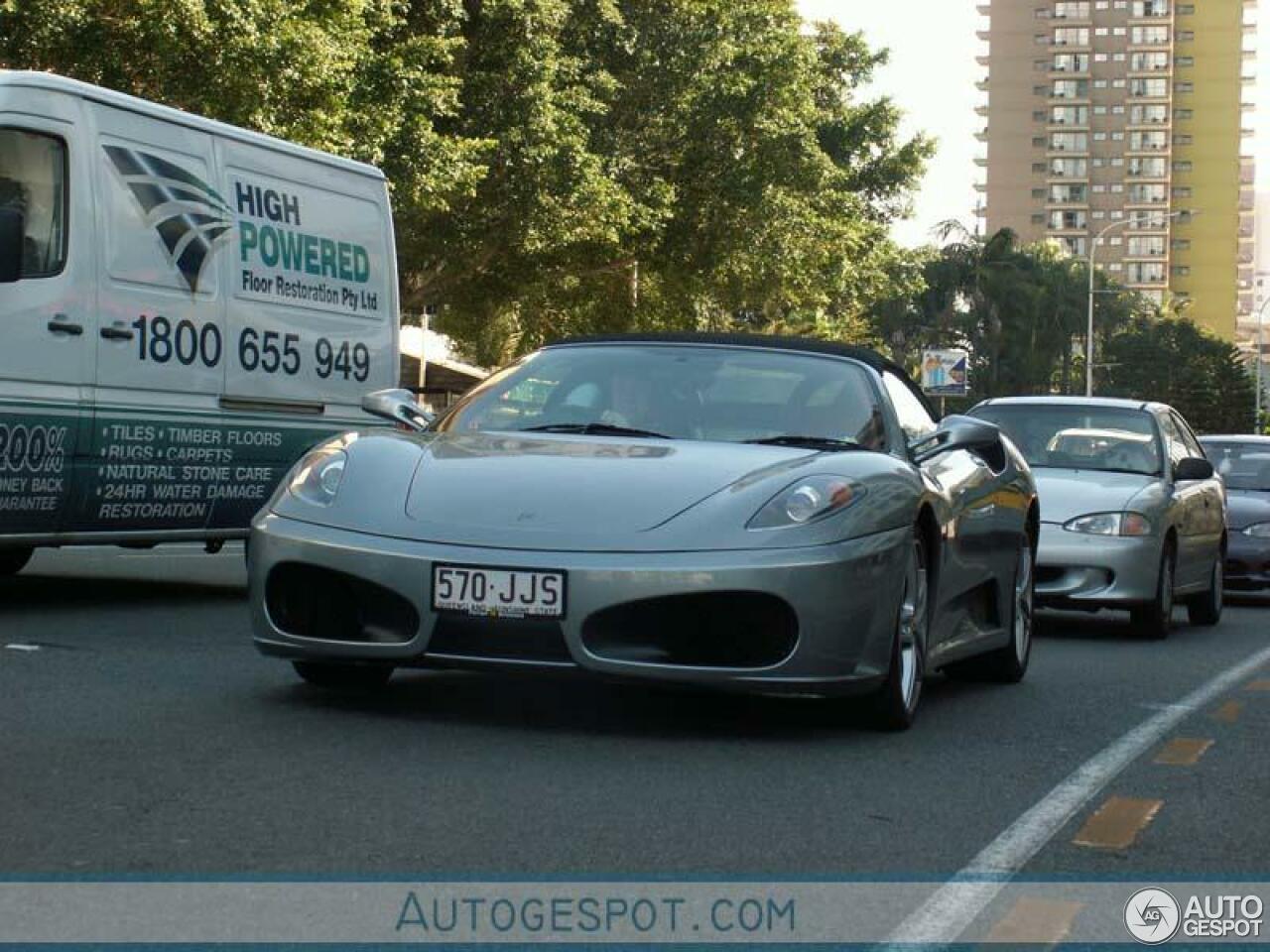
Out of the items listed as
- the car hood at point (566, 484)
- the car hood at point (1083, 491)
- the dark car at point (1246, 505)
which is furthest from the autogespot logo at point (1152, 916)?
the dark car at point (1246, 505)

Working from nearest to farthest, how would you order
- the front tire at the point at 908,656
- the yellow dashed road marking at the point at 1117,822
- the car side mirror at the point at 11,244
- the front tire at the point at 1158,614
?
the yellow dashed road marking at the point at 1117,822, the front tire at the point at 908,656, the car side mirror at the point at 11,244, the front tire at the point at 1158,614

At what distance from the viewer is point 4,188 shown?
10391mm

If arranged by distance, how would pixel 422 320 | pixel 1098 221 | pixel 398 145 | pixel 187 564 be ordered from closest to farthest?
pixel 187 564, pixel 398 145, pixel 422 320, pixel 1098 221

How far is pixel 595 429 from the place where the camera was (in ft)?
24.7

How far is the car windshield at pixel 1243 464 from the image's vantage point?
19234 mm

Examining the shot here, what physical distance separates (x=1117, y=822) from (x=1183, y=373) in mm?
101821

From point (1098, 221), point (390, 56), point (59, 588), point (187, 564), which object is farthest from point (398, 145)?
point (1098, 221)

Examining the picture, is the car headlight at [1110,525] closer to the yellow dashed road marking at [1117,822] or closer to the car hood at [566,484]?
the car hood at [566,484]

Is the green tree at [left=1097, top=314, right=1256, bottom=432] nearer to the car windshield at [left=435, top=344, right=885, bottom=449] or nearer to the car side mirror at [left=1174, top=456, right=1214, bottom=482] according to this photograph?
the car side mirror at [left=1174, top=456, right=1214, bottom=482]

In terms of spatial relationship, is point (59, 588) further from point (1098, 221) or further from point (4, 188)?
point (1098, 221)

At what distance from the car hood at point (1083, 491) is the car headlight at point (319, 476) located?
22.2 feet

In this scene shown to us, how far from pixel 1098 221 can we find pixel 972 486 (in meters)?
172

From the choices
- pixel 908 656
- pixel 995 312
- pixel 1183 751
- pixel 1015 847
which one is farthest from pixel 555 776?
pixel 995 312

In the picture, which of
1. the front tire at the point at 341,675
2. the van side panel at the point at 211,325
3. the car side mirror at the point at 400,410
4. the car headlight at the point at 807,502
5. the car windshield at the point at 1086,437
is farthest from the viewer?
the car windshield at the point at 1086,437
